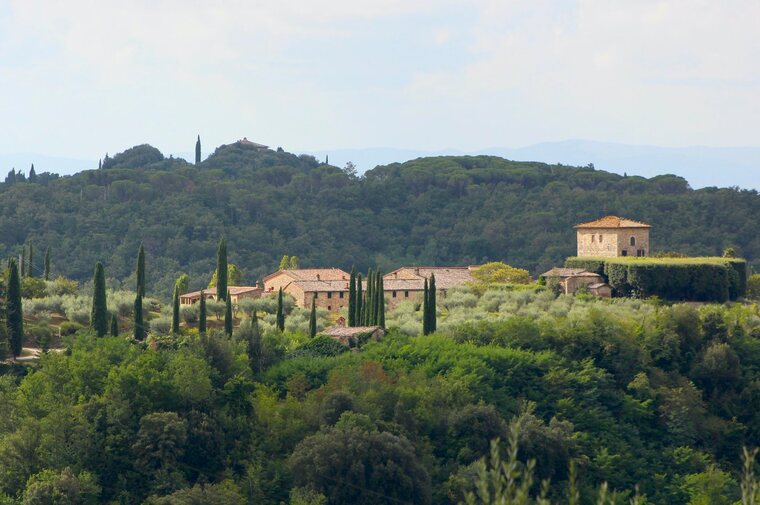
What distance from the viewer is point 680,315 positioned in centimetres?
A: 5462

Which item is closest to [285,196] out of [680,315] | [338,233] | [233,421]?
[338,233]

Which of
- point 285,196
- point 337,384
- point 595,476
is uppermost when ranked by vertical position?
point 285,196

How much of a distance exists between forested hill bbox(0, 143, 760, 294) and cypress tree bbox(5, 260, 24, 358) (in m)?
46.7

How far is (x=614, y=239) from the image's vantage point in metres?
68.1

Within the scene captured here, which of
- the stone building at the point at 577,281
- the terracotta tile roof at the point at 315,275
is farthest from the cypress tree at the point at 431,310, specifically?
the terracotta tile roof at the point at 315,275

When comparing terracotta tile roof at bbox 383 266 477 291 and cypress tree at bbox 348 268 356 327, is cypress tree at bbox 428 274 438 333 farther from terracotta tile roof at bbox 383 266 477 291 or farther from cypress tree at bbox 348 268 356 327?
terracotta tile roof at bbox 383 266 477 291

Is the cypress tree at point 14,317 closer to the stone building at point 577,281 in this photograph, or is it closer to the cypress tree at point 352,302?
the cypress tree at point 352,302

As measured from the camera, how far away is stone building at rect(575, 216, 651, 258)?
223ft

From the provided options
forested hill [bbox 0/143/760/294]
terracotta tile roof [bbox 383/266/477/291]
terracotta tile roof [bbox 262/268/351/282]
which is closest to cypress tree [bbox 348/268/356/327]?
terracotta tile roof [bbox 383/266/477/291]

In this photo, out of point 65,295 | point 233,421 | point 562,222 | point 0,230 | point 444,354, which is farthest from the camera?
point 562,222

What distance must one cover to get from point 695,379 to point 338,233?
238ft

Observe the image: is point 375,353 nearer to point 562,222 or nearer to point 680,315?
point 680,315

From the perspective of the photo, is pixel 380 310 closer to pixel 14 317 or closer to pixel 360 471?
pixel 14 317

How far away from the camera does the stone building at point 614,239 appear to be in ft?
223
